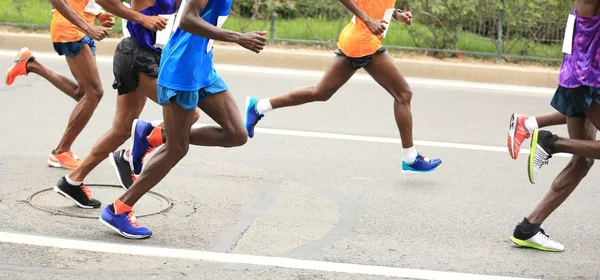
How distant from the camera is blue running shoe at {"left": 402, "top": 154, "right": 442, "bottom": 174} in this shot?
8.50m

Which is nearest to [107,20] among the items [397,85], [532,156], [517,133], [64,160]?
[64,160]

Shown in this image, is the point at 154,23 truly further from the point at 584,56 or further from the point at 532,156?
the point at 584,56

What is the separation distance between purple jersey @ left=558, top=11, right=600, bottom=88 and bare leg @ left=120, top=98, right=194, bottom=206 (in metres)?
2.44

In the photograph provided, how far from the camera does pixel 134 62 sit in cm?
692

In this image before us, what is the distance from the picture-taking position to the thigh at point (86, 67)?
816cm

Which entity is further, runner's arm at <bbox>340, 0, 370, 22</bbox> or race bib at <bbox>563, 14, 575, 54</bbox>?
runner's arm at <bbox>340, 0, 370, 22</bbox>

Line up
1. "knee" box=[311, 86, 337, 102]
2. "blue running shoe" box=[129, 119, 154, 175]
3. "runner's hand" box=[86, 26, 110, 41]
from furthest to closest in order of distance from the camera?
"knee" box=[311, 86, 337, 102] < "runner's hand" box=[86, 26, 110, 41] < "blue running shoe" box=[129, 119, 154, 175]

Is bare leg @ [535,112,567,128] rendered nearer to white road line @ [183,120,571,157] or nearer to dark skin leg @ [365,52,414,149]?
dark skin leg @ [365,52,414,149]

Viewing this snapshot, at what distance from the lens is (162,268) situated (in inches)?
235

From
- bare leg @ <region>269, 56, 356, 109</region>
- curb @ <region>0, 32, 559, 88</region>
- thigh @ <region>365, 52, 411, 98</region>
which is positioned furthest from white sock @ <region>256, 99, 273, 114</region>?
curb @ <region>0, 32, 559, 88</region>

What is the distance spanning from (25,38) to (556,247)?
9.03 meters

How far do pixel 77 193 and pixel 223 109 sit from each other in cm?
136

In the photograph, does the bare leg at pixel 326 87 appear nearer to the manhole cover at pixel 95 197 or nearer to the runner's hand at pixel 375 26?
the runner's hand at pixel 375 26

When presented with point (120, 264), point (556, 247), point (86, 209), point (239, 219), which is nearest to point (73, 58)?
point (86, 209)
